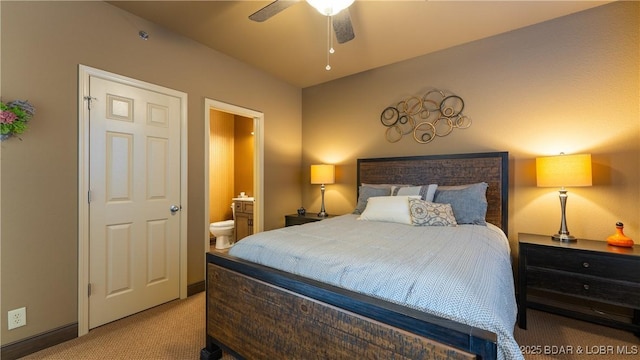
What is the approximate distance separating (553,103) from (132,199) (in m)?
4.06

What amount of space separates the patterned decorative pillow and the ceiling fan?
159 centimetres

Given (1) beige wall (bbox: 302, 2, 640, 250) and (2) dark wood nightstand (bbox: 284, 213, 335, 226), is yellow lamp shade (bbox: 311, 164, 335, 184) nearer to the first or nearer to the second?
(2) dark wood nightstand (bbox: 284, 213, 335, 226)

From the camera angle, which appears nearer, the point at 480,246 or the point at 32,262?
the point at 480,246

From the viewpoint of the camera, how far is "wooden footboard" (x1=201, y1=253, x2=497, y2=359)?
3.13 ft

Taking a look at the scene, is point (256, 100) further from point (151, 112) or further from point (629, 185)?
point (629, 185)

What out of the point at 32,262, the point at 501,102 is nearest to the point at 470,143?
the point at 501,102

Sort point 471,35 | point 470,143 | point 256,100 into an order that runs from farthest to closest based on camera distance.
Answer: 1. point 256,100
2. point 470,143
3. point 471,35

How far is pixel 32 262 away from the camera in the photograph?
6.24ft

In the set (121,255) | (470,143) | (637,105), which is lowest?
(121,255)

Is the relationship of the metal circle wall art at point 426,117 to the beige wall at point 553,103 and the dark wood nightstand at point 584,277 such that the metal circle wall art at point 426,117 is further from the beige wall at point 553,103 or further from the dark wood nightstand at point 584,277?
the dark wood nightstand at point 584,277

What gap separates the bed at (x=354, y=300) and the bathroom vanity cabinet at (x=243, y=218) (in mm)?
2198

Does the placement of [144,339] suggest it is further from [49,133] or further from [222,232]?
[222,232]

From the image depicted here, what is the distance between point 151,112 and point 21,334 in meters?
1.92

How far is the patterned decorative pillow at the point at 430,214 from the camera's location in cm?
237
